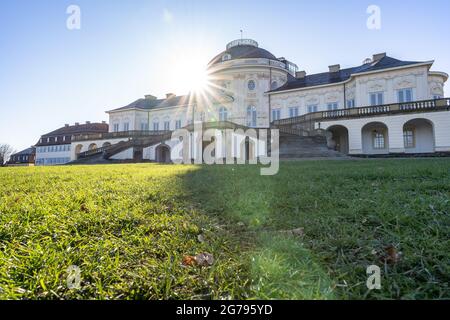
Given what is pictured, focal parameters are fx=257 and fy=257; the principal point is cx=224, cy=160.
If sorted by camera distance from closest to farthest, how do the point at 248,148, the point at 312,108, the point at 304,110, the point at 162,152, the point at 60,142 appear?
the point at 248,148 → the point at 162,152 → the point at 312,108 → the point at 304,110 → the point at 60,142

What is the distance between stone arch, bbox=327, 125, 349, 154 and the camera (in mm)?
29303

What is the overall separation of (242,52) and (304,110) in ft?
48.9

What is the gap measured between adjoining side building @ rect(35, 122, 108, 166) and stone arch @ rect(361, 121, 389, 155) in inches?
2163

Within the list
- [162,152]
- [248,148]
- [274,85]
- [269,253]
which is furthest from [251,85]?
[269,253]

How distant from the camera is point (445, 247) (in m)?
1.87

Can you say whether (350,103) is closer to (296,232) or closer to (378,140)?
(378,140)

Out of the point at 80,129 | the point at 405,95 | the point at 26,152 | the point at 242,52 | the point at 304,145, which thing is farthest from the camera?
the point at 26,152

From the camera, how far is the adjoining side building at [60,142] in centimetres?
6156

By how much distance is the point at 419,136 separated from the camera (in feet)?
88.9

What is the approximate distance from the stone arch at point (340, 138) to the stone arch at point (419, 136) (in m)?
5.73

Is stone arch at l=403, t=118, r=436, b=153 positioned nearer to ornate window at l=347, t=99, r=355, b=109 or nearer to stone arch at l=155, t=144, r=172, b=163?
ornate window at l=347, t=99, r=355, b=109

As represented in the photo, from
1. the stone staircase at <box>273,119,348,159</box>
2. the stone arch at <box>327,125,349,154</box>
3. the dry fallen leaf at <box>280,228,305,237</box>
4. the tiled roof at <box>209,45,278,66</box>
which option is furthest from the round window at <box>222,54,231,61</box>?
the dry fallen leaf at <box>280,228,305,237</box>

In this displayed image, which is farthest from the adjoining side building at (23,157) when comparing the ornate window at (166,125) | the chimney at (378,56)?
the chimney at (378,56)
